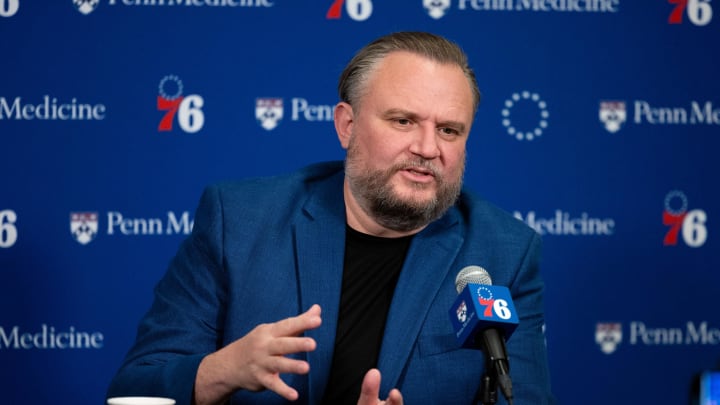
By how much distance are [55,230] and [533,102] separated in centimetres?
206

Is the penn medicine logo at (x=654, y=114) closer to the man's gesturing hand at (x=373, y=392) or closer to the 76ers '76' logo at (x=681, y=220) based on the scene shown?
the 76ers '76' logo at (x=681, y=220)

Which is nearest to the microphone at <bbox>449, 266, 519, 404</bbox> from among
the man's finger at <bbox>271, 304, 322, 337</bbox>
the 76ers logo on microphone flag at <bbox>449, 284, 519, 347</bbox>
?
the 76ers logo on microphone flag at <bbox>449, 284, 519, 347</bbox>

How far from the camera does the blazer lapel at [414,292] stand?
267 cm

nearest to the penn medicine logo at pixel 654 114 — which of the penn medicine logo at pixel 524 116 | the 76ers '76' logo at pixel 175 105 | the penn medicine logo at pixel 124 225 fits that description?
the penn medicine logo at pixel 524 116

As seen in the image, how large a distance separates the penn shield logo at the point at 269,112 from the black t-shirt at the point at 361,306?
3.86ft

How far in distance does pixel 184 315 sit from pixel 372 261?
593 mm

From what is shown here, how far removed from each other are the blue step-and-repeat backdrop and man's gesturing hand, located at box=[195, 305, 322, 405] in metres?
1.77

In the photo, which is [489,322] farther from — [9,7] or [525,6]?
[9,7]

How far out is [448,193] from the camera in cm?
286

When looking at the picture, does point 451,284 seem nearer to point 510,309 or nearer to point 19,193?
point 510,309

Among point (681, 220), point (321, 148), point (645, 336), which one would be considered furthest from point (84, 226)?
point (681, 220)

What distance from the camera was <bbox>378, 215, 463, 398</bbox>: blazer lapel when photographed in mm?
2670

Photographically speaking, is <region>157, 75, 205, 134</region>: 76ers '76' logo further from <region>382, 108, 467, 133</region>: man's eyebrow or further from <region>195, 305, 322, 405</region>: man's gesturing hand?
<region>195, 305, 322, 405</region>: man's gesturing hand

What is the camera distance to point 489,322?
1.96m
